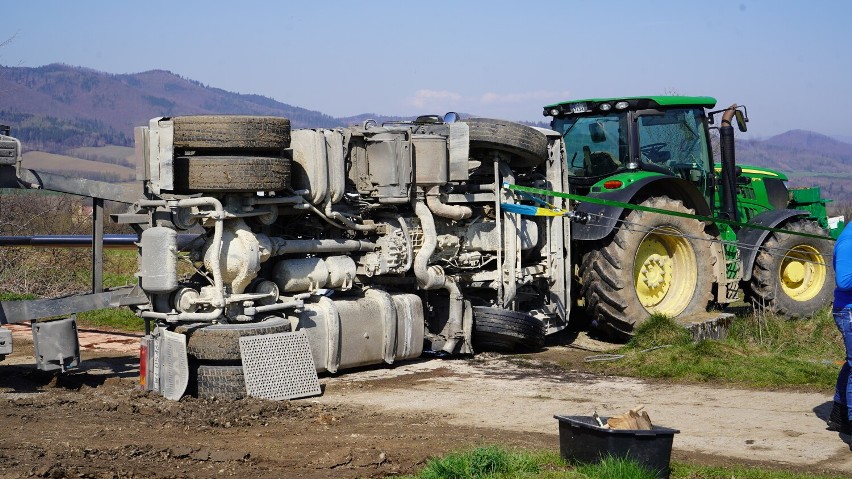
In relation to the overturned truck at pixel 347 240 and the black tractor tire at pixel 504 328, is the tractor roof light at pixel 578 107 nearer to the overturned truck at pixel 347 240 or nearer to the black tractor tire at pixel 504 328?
the overturned truck at pixel 347 240

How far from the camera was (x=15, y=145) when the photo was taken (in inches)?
339

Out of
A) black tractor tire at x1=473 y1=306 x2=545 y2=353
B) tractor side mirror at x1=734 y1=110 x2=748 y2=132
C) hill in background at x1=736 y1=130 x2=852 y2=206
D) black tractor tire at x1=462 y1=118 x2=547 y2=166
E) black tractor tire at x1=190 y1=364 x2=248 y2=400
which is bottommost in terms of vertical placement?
black tractor tire at x1=190 y1=364 x2=248 y2=400

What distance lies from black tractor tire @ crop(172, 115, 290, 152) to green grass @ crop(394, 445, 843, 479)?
3466 mm

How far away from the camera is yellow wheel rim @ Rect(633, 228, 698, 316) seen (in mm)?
11961

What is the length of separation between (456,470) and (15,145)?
186 inches

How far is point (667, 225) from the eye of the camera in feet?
38.9

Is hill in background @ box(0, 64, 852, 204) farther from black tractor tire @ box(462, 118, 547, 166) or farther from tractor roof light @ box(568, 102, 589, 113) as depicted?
black tractor tire @ box(462, 118, 547, 166)

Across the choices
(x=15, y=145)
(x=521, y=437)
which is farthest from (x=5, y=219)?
(x=521, y=437)

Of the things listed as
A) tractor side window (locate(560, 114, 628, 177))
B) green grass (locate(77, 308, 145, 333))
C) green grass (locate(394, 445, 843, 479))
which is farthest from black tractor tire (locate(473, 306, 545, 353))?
green grass (locate(394, 445, 843, 479))

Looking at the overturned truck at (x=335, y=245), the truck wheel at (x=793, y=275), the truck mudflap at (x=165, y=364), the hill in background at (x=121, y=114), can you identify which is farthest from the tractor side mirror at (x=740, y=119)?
the hill in background at (x=121, y=114)

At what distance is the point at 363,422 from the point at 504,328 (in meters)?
3.10

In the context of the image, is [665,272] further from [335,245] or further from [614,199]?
[335,245]

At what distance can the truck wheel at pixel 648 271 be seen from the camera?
1131 cm

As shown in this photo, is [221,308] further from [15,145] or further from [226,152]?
[15,145]
